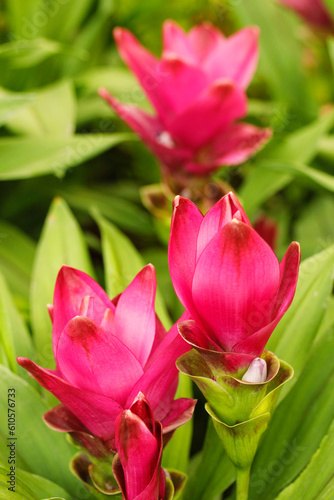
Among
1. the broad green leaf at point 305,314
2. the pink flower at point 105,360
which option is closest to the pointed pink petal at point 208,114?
the broad green leaf at point 305,314

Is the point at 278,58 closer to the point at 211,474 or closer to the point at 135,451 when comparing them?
the point at 211,474

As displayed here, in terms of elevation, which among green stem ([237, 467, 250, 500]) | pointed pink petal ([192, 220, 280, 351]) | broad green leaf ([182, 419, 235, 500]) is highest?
pointed pink petal ([192, 220, 280, 351])

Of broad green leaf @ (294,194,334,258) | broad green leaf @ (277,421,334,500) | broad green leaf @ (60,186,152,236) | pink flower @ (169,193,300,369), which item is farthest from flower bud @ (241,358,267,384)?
broad green leaf @ (60,186,152,236)

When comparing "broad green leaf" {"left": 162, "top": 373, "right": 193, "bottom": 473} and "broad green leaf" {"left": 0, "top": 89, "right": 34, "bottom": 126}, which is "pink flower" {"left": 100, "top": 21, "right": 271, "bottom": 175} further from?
"broad green leaf" {"left": 162, "top": 373, "right": 193, "bottom": 473}

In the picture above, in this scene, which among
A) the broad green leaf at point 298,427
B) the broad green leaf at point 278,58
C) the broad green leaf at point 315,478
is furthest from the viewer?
the broad green leaf at point 278,58

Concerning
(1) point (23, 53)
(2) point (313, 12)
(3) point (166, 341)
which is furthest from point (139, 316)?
(2) point (313, 12)

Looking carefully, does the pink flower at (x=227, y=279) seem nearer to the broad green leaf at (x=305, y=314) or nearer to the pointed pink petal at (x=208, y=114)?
the broad green leaf at (x=305, y=314)
